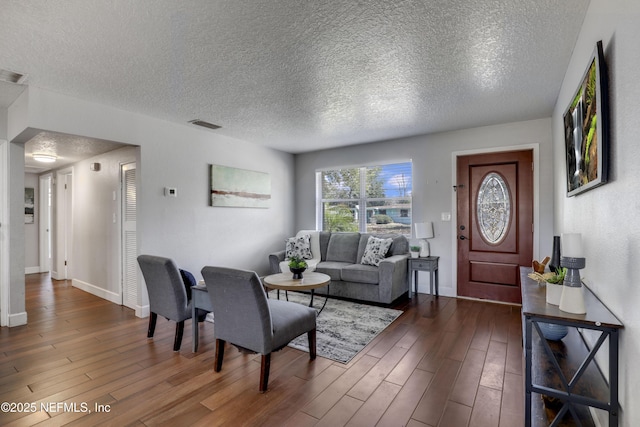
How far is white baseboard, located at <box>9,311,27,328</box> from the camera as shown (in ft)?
11.3

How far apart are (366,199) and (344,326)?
2.64 meters

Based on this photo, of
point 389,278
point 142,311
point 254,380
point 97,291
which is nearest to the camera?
point 254,380

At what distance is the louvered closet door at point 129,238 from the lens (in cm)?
407

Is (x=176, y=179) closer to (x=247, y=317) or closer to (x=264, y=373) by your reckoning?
(x=247, y=317)

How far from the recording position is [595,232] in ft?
5.76

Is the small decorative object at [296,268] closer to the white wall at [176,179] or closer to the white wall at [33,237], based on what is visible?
the white wall at [176,179]

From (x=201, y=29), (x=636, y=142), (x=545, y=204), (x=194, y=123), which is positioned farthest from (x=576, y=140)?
(x=194, y=123)

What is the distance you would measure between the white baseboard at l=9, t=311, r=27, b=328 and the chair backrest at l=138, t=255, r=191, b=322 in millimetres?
1943

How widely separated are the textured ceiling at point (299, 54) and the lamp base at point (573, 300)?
1.65 meters

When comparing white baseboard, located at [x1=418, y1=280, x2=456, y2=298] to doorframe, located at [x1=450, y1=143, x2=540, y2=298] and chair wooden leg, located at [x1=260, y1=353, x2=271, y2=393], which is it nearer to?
doorframe, located at [x1=450, y1=143, x2=540, y2=298]

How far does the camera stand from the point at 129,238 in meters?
4.12

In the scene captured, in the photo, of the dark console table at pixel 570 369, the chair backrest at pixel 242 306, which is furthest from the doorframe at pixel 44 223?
the dark console table at pixel 570 369

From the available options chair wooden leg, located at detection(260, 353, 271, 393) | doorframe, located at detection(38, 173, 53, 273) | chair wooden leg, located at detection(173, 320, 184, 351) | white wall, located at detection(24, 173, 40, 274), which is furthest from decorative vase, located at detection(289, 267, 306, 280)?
white wall, located at detection(24, 173, 40, 274)

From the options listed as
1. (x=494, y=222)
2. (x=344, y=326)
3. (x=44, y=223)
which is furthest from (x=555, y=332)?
(x=44, y=223)
